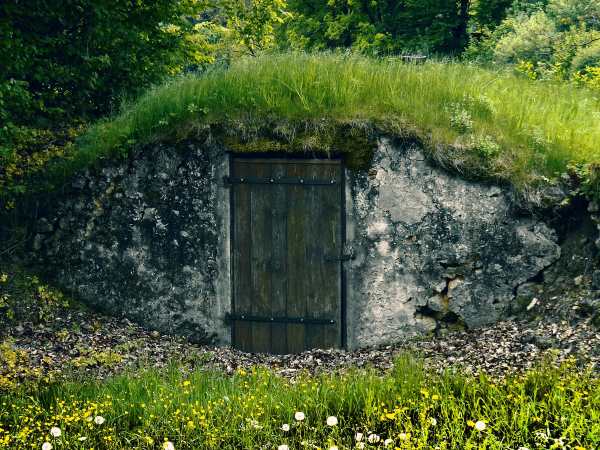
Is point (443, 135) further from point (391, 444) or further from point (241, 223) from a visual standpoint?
point (391, 444)

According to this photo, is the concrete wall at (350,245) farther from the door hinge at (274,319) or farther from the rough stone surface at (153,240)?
the door hinge at (274,319)

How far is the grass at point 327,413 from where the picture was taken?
579 cm

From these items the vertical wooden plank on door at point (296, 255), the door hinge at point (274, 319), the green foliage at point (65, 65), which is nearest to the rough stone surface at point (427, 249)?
the door hinge at point (274, 319)

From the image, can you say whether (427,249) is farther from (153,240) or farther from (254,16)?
(254,16)

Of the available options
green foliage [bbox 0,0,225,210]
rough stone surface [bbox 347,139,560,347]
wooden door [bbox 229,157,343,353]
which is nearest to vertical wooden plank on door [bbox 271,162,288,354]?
wooden door [bbox 229,157,343,353]

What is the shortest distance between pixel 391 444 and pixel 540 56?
599 inches

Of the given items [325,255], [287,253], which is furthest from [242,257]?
[325,255]

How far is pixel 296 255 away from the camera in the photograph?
9.07 meters

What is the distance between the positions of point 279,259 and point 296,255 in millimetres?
214

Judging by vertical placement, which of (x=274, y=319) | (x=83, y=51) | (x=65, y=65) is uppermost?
(x=83, y=51)

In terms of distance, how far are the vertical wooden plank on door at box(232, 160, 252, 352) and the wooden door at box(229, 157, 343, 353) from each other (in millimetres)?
12

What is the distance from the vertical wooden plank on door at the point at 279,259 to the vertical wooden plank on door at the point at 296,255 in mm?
50

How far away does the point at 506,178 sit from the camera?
875 centimetres

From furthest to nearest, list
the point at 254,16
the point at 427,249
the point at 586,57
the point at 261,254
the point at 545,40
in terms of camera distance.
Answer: the point at 545,40, the point at 586,57, the point at 254,16, the point at 261,254, the point at 427,249
